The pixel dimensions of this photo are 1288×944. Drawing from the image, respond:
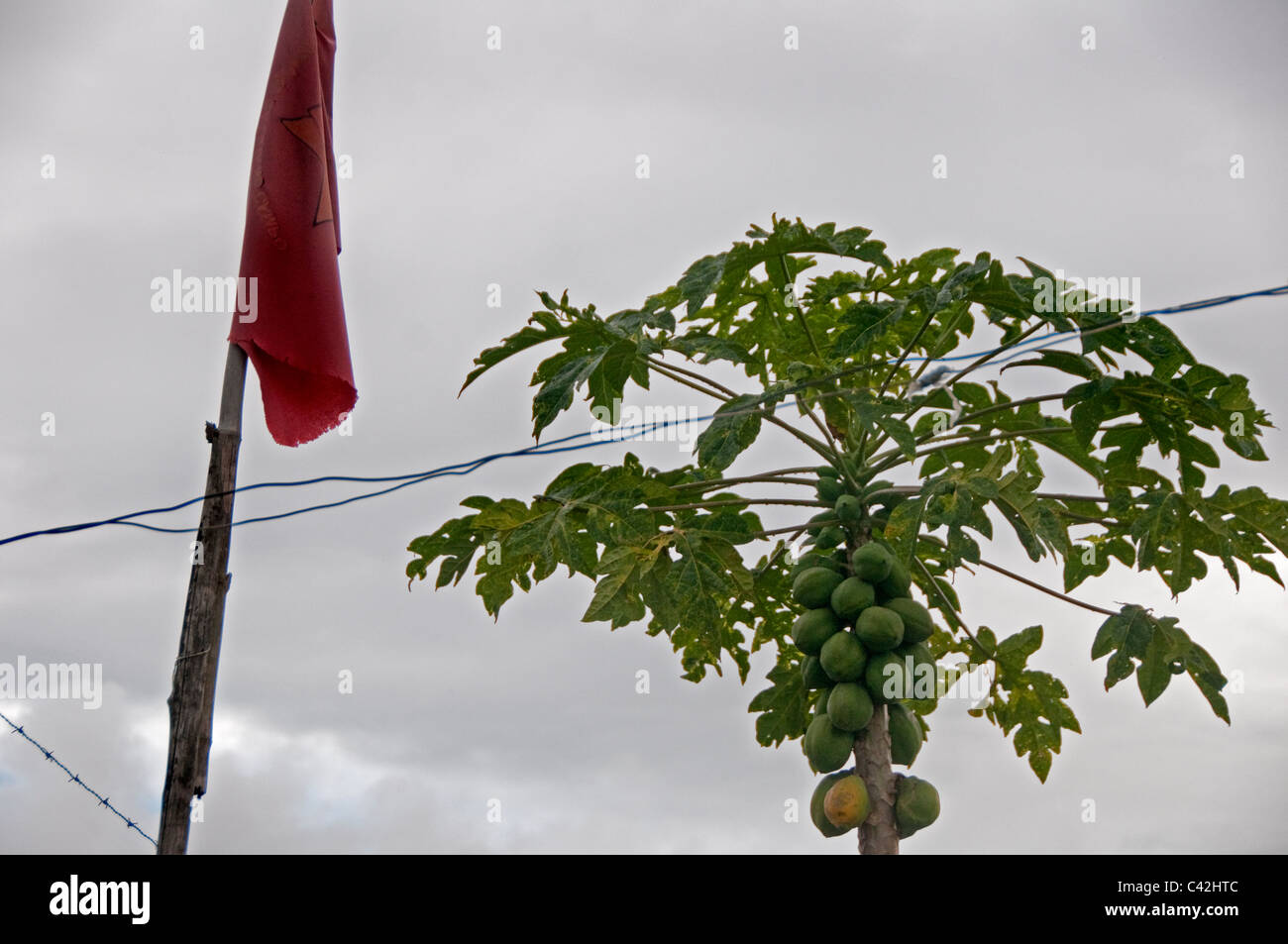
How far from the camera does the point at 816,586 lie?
521 centimetres

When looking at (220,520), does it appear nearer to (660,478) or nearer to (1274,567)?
(660,478)

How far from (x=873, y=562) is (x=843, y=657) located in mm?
436

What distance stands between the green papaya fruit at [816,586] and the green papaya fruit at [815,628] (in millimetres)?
43

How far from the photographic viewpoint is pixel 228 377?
5605 mm

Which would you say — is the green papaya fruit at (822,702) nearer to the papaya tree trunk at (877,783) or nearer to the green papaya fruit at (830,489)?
the papaya tree trunk at (877,783)

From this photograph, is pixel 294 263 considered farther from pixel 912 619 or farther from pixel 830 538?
pixel 912 619

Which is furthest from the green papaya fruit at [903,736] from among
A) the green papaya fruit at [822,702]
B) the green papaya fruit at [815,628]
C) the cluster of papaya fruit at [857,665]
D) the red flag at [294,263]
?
the red flag at [294,263]

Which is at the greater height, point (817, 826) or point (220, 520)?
point (220, 520)

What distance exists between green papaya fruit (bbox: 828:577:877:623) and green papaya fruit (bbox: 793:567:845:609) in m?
0.07

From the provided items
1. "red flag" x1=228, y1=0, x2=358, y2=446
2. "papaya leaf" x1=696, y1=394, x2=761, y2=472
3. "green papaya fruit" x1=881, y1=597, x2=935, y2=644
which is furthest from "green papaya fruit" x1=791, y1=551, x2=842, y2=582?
"red flag" x1=228, y1=0, x2=358, y2=446

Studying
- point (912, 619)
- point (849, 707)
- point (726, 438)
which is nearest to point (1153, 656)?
point (912, 619)
